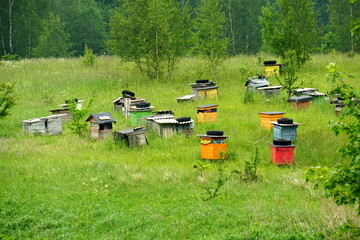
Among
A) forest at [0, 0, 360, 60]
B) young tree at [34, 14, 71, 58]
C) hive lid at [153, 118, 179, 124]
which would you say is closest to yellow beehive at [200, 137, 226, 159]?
hive lid at [153, 118, 179, 124]

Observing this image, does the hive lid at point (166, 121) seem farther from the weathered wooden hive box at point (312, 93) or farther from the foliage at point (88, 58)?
the foliage at point (88, 58)

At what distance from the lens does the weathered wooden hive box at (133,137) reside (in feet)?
45.2

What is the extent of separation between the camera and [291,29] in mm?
24531

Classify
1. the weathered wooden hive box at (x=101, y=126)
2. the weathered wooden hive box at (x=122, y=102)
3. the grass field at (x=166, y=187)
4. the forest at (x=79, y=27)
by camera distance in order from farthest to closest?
the forest at (x=79, y=27), the weathered wooden hive box at (x=122, y=102), the weathered wooden hive box at (x=101, y=126), the grass field at (x=166, y=187)

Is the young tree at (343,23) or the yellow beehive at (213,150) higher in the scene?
the young tree at (343,23)

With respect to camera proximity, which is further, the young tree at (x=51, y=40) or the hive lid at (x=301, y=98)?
the young tree at (x=51, y=40)

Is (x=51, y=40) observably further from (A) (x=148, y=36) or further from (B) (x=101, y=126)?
(B) (x=101, y=126)

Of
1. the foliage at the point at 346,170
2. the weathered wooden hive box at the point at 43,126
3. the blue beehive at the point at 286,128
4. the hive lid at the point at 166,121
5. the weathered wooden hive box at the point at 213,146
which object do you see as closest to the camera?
the foliage at the point at 346,170

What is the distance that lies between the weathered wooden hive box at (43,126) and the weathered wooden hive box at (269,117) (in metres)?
6.89

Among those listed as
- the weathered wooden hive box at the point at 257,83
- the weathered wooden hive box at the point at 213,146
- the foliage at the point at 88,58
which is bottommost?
the weathered wooden hive box at the point at 213,146

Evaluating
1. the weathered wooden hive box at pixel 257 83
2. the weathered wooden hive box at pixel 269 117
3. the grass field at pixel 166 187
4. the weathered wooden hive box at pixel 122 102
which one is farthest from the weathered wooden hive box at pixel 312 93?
the weathered wooden hive box at pixel 122 102

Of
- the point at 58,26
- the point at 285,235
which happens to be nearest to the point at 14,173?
the point at 285,235

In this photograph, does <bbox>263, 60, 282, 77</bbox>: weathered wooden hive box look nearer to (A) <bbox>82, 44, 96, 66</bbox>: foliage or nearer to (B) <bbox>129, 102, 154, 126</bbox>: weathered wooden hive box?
(B) <bbox>129, 102, 154, 126</bbox>: weathered wooden hive box

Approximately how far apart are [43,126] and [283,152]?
8428mm
